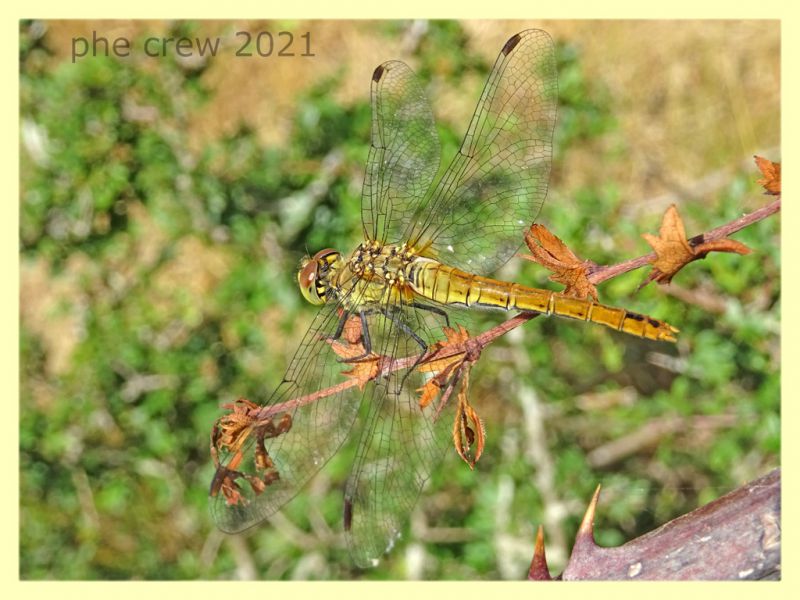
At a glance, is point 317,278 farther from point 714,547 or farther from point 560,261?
point 714,547

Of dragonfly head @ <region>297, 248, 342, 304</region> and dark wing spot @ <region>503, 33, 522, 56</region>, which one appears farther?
dark wing spot @ <region>503, 33, 522, 56</region>

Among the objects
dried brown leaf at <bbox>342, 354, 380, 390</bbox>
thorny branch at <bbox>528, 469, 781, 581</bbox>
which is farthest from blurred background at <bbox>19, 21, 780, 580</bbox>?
thorny branch at <bbox>528, 469, 781, 581</bbox>

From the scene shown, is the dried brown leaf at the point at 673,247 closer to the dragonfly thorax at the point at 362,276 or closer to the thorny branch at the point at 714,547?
the thorny branch at the point at 714,547

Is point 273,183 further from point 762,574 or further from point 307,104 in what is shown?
point 762,574

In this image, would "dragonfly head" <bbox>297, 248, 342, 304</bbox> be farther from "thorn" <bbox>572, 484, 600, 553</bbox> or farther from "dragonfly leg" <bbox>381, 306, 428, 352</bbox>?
"thorn" <bbox>572, 484, 600, 553</bbox>

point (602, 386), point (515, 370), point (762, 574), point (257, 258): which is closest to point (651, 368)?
point (602, 386)
